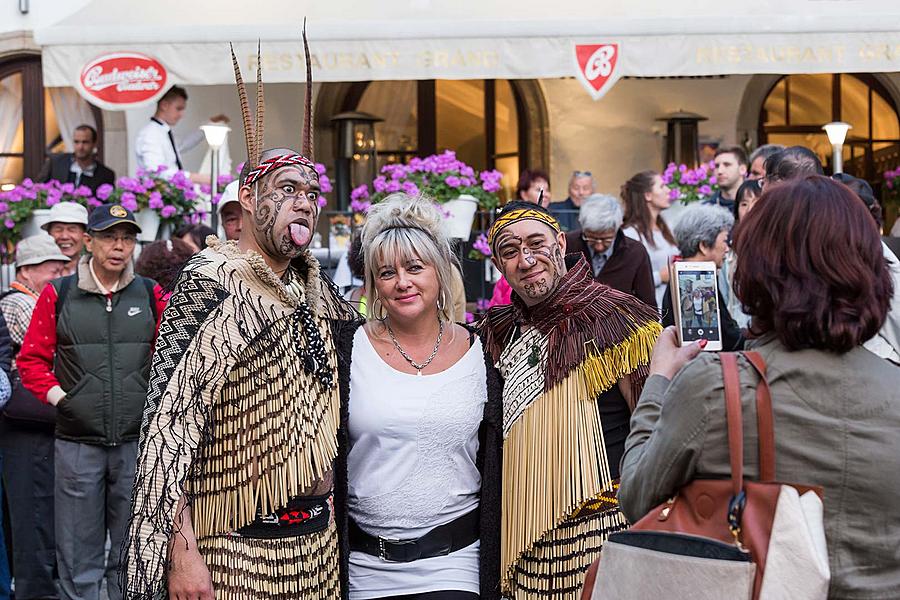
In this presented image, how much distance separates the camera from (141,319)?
639cm

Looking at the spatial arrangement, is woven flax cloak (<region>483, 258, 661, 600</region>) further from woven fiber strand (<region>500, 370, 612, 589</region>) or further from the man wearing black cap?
the man wearing black cap

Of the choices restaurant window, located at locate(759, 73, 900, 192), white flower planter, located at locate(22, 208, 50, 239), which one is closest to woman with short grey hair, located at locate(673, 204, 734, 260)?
white flower planter, located at locate(22, 208, 50, 239)

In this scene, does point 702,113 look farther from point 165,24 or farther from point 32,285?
Answer: point 32,285

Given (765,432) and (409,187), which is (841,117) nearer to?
(409,187)

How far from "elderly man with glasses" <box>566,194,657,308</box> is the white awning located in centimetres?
191

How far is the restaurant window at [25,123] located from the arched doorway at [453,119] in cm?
319

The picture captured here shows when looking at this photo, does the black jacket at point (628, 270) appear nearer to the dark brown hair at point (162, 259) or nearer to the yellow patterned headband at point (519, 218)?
the dark brown hair at point (162, 259)

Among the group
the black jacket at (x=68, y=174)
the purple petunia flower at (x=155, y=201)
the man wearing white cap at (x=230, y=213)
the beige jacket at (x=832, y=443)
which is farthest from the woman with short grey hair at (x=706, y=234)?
the black jacket at (x=68, y=174)

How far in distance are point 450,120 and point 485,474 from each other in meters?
11.0

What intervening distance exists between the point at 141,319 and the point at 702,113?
30.1 ft

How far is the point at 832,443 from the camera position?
249cm

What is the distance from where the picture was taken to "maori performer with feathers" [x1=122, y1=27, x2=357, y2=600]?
3551 millimetres

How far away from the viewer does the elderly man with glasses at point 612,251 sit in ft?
24.2

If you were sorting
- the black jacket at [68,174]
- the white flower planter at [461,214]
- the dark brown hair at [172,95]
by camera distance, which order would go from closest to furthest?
the white flower planter at [461,214], the dark brown hair at [172,95], the black jacket at [68,174]
